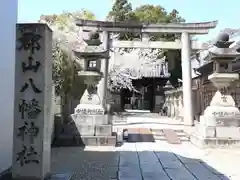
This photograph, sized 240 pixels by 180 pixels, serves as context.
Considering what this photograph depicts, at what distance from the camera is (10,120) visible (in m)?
6.85

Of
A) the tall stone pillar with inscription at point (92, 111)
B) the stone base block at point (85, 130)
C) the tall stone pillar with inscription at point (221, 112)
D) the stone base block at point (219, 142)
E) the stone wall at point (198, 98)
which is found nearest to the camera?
the stone base block at point (219, 142)

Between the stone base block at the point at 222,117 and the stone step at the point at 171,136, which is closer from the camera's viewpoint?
the stone base block at the point at 222,117

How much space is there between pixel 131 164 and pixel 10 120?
311 cm

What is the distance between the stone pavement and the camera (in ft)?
23.2

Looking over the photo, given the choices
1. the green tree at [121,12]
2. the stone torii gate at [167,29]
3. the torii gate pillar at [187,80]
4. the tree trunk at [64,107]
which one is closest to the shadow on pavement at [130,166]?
the tree trunk at [64,107]

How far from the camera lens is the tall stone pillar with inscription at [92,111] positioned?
11492 mm

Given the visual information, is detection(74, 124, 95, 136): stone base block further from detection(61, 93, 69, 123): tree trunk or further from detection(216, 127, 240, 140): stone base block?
detection(216, 127, 240, 140): stone base block

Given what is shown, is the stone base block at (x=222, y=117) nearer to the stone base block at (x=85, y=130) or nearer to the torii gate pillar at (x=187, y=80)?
the stone base block at (x=85, y=130)

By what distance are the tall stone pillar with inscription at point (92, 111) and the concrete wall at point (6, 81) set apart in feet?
16.1

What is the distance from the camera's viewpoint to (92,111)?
1184 centimetres

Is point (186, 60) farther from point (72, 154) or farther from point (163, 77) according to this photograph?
point (163, 77)

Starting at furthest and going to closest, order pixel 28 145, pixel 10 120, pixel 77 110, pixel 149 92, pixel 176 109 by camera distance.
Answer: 1. pixel 149 92
2. pixel 176 109
3. pixel 77 110
4. pixel 10 120
5. pixel 28 145

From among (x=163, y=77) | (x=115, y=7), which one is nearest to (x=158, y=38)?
(x=163, y=77)

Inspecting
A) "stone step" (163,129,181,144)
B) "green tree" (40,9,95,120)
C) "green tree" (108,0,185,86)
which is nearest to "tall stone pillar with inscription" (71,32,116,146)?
"green tree" (40,9,95,120)
